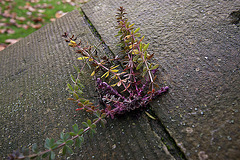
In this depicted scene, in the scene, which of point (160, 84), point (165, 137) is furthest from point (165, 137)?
point (160, 84)

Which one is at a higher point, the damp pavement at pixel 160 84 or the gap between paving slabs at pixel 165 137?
the damp pavement at pixel 160 84

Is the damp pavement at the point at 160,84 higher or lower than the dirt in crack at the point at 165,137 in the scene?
higher

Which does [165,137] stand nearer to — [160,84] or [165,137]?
[165,137]

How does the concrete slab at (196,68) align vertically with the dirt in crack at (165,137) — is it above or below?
above

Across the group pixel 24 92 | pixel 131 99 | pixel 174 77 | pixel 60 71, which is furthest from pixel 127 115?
pixel 24 92

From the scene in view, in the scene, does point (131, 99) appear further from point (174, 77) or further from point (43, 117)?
point (43, 117)
